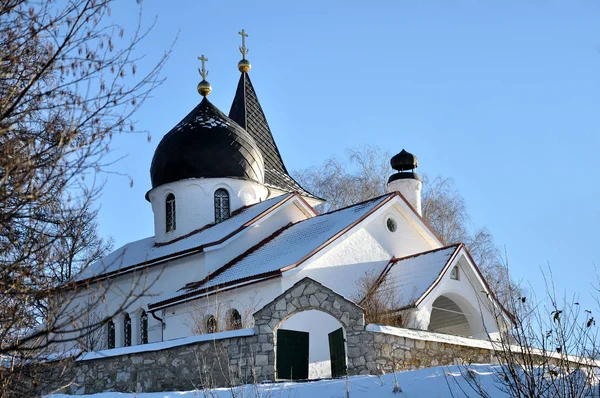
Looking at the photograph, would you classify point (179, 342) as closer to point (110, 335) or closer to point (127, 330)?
point (127, 330)

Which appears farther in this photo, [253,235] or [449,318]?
[253,235]

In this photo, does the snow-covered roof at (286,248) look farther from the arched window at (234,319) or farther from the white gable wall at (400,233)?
the arched window at (234,319)

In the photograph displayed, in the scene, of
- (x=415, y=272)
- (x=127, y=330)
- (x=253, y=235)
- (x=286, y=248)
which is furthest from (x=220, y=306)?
(x=127, y=330)

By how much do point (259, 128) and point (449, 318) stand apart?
1192 cm

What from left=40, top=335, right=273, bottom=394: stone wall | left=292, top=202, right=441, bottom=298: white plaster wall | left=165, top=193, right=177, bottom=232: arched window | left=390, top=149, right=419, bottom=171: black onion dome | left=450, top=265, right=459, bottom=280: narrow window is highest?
left=390, top=149, right=419, bottom=171: black onion dome

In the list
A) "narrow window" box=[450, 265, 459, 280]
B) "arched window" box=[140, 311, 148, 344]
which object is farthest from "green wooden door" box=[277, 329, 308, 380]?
"arched window" box=[140, 311, 148, 344]

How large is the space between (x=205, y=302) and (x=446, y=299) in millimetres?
5541

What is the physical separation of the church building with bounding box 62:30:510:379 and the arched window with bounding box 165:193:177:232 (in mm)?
33

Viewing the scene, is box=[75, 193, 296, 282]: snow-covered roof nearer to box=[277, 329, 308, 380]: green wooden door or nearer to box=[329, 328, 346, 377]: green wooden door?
box=[329, 328, 346, 377]: green wooden door

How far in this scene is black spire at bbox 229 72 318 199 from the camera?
94.5 feet

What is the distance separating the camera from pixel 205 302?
20.3 metres

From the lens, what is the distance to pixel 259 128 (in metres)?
31.5

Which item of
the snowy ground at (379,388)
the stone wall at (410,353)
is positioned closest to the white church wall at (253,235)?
the stone wall at (410,353)

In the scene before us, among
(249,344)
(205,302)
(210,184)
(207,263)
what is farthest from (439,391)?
(210,184)
